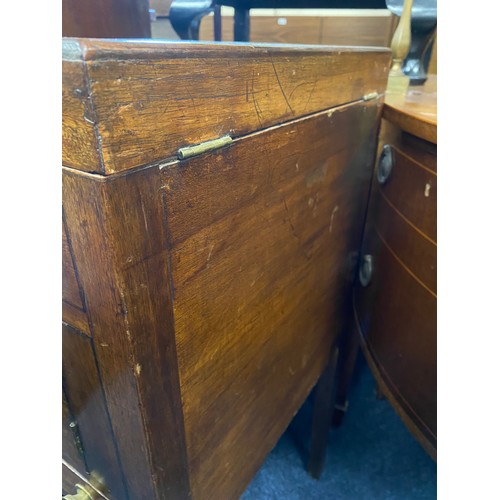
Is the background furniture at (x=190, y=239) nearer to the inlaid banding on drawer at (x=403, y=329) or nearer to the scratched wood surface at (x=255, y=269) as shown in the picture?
the scratched wood surface at (x=255, y=269)

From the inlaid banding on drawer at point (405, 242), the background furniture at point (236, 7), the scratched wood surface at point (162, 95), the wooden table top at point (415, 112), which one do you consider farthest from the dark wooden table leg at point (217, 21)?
the scratched wood surface at point (162, 95)

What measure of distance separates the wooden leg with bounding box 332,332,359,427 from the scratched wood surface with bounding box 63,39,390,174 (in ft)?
2.02

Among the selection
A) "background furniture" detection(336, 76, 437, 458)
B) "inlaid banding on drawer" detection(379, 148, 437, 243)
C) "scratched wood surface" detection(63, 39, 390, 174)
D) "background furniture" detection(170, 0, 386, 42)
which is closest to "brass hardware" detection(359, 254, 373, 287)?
"background furniture" detection(336, 76, 437, 458)

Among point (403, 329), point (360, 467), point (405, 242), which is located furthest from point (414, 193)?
point (360, 467)

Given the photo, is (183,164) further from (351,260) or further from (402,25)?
(402,25)

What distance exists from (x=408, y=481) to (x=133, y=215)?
1015mm

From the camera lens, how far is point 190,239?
32cm

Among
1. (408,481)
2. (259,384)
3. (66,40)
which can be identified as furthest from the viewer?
(408,481)

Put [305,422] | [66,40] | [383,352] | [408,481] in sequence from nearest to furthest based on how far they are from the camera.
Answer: [66,40]
[383,352]
[408,481]
[305,422]

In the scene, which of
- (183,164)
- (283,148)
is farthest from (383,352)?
(183,164)

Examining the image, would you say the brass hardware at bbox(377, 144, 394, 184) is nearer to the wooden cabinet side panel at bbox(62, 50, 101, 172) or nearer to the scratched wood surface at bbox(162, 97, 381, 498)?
the scratched wood surface at bbox(162, 97, 381, 498)

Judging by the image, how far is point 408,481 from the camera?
98 cm

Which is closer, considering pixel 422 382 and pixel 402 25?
pixel 422 382
